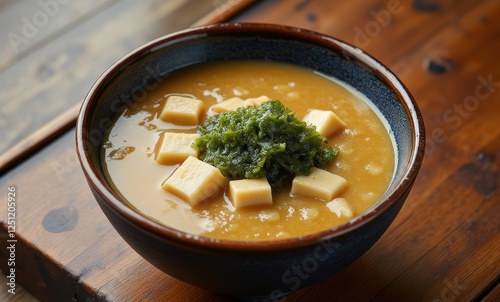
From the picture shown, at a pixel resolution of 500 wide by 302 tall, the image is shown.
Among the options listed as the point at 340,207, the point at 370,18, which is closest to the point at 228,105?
the point at 340,207

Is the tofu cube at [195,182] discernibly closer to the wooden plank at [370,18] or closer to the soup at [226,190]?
the soup at [226,190]

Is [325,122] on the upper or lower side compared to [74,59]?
upper

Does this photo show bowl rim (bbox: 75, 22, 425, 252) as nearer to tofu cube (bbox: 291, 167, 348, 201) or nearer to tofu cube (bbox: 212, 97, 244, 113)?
tofu cube (bbox: 291, 167, 348, 201)

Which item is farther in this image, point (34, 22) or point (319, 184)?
point (34, 22)

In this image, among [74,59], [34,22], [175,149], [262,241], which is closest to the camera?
[262,241]

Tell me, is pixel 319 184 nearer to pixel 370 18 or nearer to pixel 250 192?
pixel 250 192

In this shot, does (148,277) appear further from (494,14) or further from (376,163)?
(494,14)

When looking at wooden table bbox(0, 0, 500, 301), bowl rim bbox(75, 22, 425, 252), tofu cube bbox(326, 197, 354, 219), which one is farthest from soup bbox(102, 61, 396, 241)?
wooden table bbox(0, 0, 500, 301)
